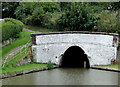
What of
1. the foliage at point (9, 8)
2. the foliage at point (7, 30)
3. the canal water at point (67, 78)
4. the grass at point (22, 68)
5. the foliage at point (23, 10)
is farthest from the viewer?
the foliage at point (9, 8)

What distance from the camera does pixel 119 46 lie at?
1106 inches

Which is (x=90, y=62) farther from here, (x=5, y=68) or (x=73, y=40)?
(x=5, y=68)

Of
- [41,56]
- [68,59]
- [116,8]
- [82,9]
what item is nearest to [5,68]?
[41,56]

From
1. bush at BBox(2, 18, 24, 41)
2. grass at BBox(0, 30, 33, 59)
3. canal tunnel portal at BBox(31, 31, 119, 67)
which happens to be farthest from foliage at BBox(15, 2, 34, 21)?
canal tunnel portal at BBox(31, 31, 119, 67)

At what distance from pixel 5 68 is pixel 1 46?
645 cm

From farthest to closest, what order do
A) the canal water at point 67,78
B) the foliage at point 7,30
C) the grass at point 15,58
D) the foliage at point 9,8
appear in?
1. the foliage at point 9,8
2. the foliage at point 7,30
3. the grass at point 15,58
4. the canal water at point 67,78

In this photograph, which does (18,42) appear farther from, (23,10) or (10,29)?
(23,10)

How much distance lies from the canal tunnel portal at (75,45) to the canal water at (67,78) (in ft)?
6.90

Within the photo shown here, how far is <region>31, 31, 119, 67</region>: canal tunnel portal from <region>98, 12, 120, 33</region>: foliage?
5317 millimetres

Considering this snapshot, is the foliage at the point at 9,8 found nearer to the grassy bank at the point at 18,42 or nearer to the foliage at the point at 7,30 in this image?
the grassy bank at the point at 18,42

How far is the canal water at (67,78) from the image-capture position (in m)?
20.6

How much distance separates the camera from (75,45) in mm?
26594

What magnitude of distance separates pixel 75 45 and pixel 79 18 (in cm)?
Result: 792

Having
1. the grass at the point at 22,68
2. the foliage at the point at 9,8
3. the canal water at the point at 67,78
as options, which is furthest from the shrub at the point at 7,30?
the foliage at the point at 9,8
